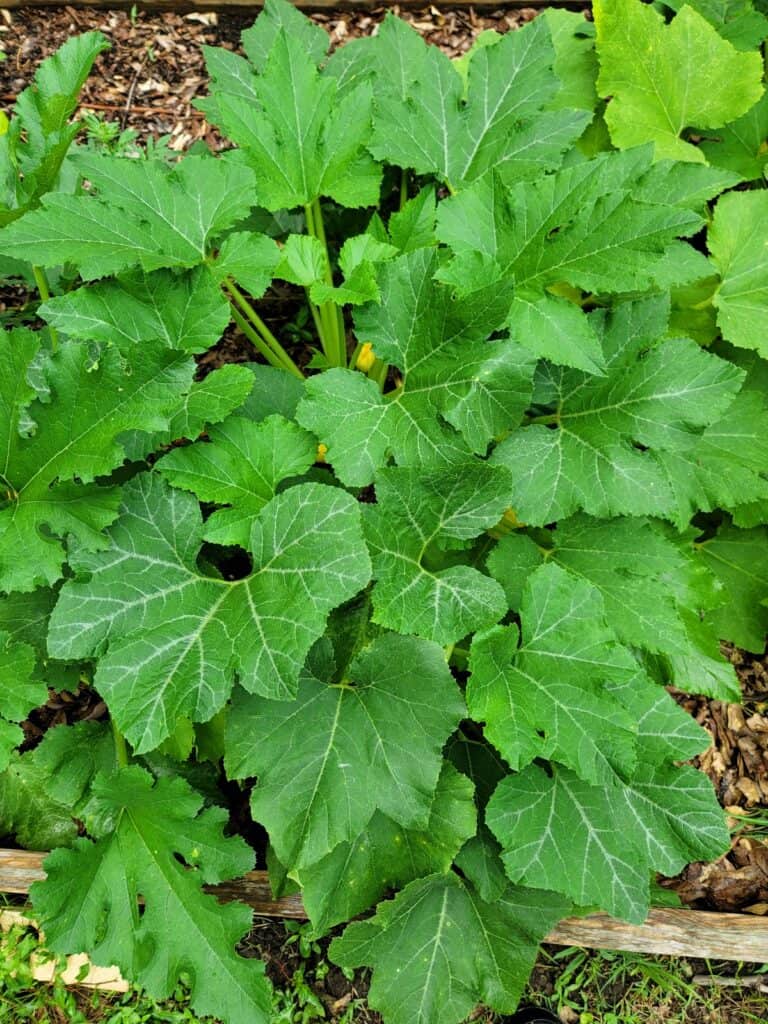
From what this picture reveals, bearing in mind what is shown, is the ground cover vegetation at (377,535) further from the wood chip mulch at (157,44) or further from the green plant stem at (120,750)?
the wood chip mulch at (157,44)

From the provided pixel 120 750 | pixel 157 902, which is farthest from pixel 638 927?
pixel 120 750

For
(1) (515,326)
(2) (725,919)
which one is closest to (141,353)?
(1) (515,326)

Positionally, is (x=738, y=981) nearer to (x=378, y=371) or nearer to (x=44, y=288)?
(x=378, y=371)

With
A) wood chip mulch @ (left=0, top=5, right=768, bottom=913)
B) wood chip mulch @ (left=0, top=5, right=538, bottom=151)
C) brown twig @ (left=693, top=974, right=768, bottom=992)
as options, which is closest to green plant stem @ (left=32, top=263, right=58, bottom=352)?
wood chip mulch @ (left=0, top=5, right=768, bottom=913)

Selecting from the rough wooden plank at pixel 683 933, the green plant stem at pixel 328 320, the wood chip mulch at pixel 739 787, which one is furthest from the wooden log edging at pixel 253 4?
the rough wooden plank at pixel 683 933

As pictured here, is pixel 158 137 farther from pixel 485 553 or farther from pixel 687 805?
pixel 687 805
